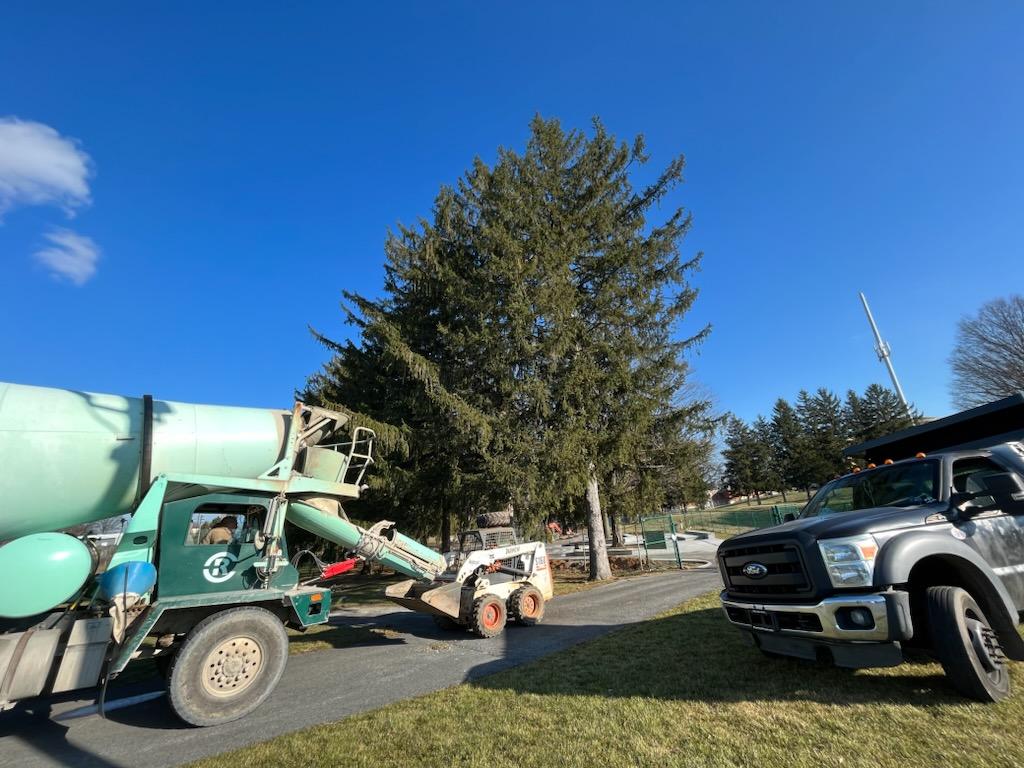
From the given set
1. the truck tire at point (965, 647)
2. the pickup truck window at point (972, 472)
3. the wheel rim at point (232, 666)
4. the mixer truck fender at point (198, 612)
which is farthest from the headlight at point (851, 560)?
the wheel rim at point (232, 666)

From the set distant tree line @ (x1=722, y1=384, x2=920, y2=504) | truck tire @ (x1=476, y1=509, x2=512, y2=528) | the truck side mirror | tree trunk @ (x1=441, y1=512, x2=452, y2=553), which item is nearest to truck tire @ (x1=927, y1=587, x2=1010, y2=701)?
the truck side mirror

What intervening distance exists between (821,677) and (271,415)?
7212 millimetres

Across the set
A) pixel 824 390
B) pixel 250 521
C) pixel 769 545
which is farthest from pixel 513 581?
pixel 824 390

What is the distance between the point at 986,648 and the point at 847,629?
119 cm

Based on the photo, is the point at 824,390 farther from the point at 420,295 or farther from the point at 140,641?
the point at 140,641

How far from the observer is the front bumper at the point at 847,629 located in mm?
3818

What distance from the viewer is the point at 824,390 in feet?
202

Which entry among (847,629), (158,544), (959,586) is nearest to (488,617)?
(158,544)

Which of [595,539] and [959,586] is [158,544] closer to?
[959,586]

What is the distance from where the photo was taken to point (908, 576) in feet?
12.9

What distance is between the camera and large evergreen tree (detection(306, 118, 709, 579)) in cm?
1386

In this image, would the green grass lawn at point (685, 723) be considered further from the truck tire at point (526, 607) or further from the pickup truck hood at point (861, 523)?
the truck tire at point (526, 607)

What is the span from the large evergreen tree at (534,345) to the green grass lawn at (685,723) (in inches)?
321

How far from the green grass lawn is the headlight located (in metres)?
Result: 1.02
